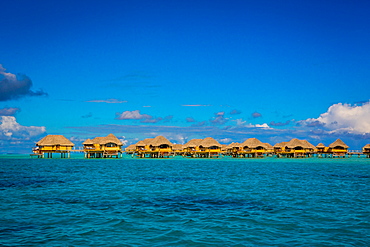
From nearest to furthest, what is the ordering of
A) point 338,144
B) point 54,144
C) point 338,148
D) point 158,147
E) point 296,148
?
point 54,144 → point 158,147 → point 296,148 → point 338,144 → point 338,148

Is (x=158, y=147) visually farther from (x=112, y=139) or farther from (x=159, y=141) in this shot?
(x=112, y=139)

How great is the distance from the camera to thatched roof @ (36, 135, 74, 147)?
72050mm

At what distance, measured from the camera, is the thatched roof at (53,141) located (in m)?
72.1

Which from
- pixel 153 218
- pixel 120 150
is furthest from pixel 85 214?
pixel 120 150

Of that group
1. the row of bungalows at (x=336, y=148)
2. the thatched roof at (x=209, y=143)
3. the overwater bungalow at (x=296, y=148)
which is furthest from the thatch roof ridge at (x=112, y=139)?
the row of bungalows at (x=336, y=148)

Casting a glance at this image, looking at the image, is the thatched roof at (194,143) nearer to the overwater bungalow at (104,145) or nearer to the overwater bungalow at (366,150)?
the overwater bungalow at (104,145)

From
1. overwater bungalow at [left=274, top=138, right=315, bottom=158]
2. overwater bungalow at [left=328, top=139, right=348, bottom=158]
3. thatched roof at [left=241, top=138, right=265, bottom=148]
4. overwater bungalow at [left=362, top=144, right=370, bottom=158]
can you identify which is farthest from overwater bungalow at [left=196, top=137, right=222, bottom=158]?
overwater bungalow at [left=362, top=144, right=370, bottom=158]

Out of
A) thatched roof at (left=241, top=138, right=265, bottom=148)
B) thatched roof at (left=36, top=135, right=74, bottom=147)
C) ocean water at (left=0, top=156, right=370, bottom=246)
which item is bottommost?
ocean water at (left=0, top=156, right=370, bottom=246)

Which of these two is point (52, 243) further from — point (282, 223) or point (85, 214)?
point (282, 223)

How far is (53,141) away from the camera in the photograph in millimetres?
72250

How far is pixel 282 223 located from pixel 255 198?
558cm

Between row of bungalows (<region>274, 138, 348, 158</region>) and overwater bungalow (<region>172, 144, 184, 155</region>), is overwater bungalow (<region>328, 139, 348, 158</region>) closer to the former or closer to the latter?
row of bungalows (<region>274, 138, 348, 158</region>)

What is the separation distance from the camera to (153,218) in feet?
41.3

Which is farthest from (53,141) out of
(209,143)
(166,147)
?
(209,143)
